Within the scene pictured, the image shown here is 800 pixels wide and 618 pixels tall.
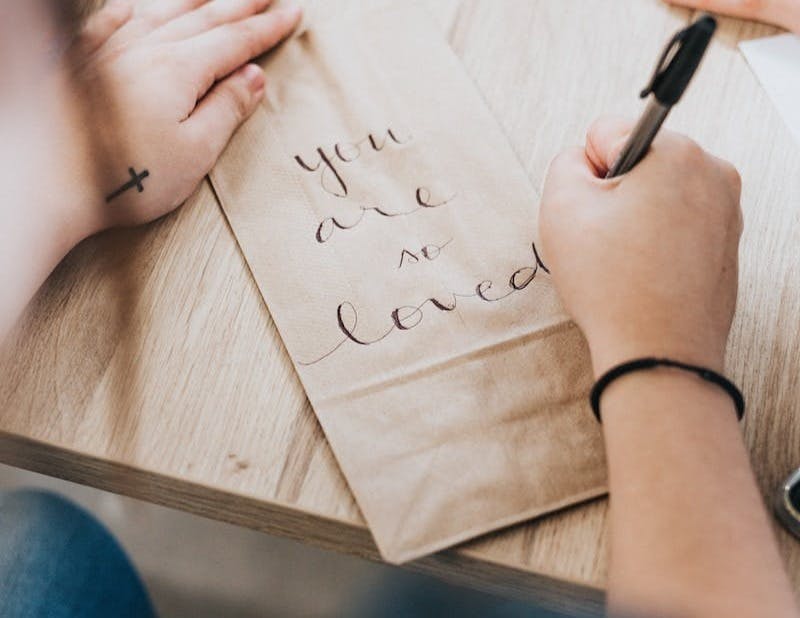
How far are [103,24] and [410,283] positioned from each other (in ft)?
1.12

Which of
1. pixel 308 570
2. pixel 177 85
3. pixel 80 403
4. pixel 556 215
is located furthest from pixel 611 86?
pixel 308 570

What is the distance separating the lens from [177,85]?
1.98 feet

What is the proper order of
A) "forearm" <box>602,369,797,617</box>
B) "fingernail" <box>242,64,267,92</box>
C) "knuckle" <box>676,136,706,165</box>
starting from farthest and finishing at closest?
"fingernail" <box>242,64,267,92</box>, "knuckle" <box>676,136,706,165</box>, "forearm" <box>602,369,797,617</box>

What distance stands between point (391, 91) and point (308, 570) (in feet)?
1.94

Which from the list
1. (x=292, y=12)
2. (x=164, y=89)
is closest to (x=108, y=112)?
(x=164, y=89)

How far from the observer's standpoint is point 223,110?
1.97 feet

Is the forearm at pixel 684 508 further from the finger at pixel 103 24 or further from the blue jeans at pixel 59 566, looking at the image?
the finger at pixel 103 24

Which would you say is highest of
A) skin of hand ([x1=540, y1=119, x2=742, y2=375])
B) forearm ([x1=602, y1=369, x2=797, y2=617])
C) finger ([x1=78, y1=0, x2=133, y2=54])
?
finger ([x1=78, y1=0, x2=133, y2=54])

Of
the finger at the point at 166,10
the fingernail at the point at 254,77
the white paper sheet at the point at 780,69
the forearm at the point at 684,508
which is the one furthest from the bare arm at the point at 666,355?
the finger at the point at 166,10

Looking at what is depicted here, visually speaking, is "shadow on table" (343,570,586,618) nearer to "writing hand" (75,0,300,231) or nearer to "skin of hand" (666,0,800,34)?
"writing hand" (75,0,300,231)

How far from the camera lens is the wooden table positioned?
48cm

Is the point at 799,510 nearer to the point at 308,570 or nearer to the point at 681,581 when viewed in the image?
the point at 681,581

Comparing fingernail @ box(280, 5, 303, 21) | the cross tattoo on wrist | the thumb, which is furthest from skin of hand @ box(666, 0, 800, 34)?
the cross tattoo on wrist

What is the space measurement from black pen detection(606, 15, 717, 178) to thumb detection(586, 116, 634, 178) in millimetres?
29
